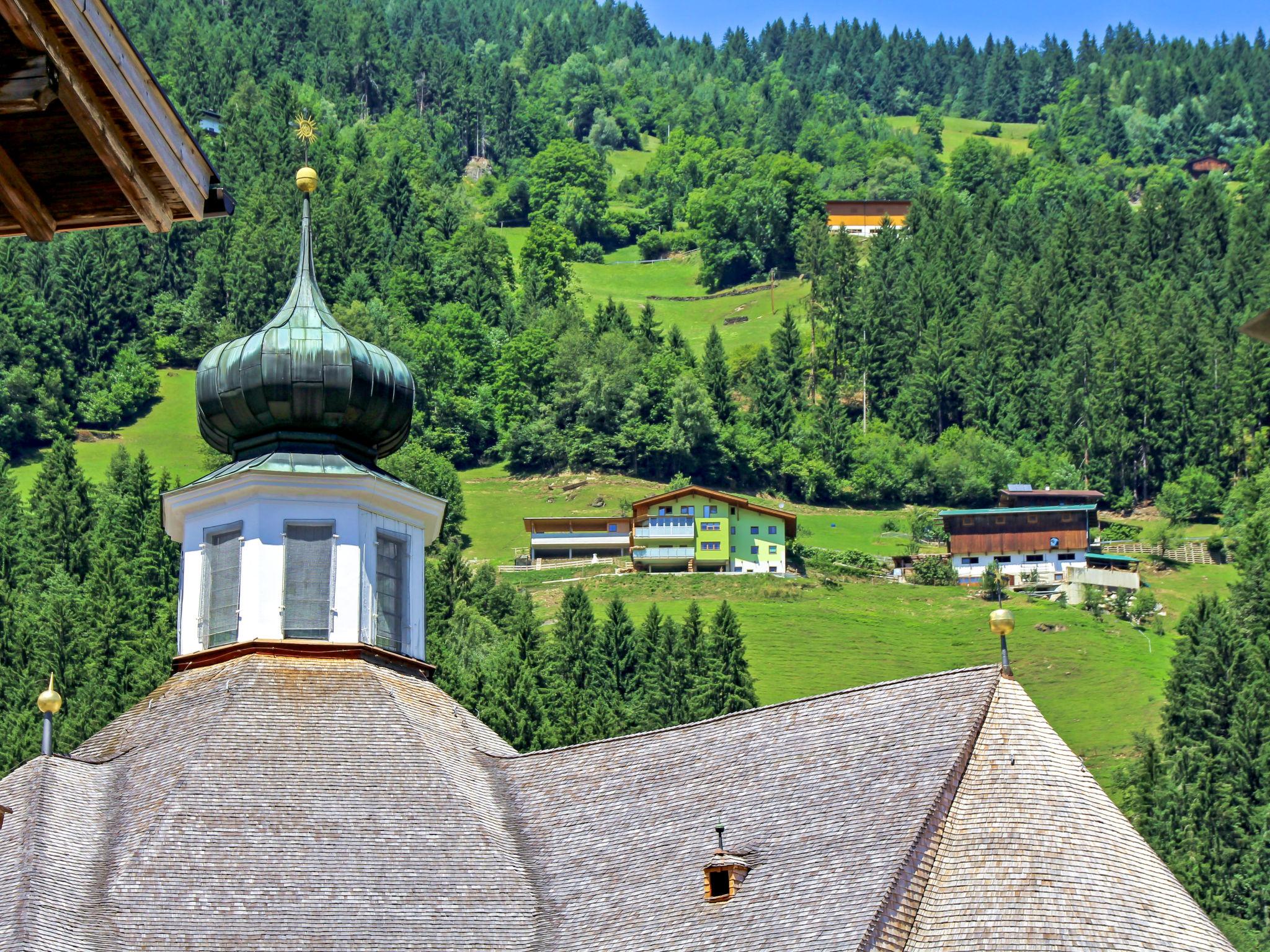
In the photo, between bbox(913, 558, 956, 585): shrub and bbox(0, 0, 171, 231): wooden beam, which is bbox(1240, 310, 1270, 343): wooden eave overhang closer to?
bbox(0, 0, 171, 231): wooden beam

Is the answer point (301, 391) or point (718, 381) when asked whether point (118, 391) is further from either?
point (301, 391)

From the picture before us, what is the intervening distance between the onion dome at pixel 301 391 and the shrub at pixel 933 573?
358 ft

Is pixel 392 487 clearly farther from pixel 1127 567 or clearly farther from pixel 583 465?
pixel 583 465

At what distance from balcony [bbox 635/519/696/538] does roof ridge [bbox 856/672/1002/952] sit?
120070 mm

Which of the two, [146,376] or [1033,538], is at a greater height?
[146,376]

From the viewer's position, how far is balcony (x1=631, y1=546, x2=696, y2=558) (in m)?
141

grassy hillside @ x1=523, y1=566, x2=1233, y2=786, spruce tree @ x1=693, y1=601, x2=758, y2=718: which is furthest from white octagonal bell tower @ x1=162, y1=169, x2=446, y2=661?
grassy hillside @ x1=523, y1=566, x2=1233, y2=786

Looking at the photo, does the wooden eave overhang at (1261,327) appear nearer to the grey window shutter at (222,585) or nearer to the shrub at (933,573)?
the grey window shutter at (222,585)

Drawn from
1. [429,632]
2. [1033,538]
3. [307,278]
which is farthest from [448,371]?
[307,278]

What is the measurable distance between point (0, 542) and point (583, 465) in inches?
2614

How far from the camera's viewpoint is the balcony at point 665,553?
141m

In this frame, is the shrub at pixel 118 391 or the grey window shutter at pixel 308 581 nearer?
the grey window shutter at pixel 308 581

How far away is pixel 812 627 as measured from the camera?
115 metres

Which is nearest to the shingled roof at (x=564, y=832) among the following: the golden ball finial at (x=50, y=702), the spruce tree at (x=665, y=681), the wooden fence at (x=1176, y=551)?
the golden ball finial at (x=50, y=702)
